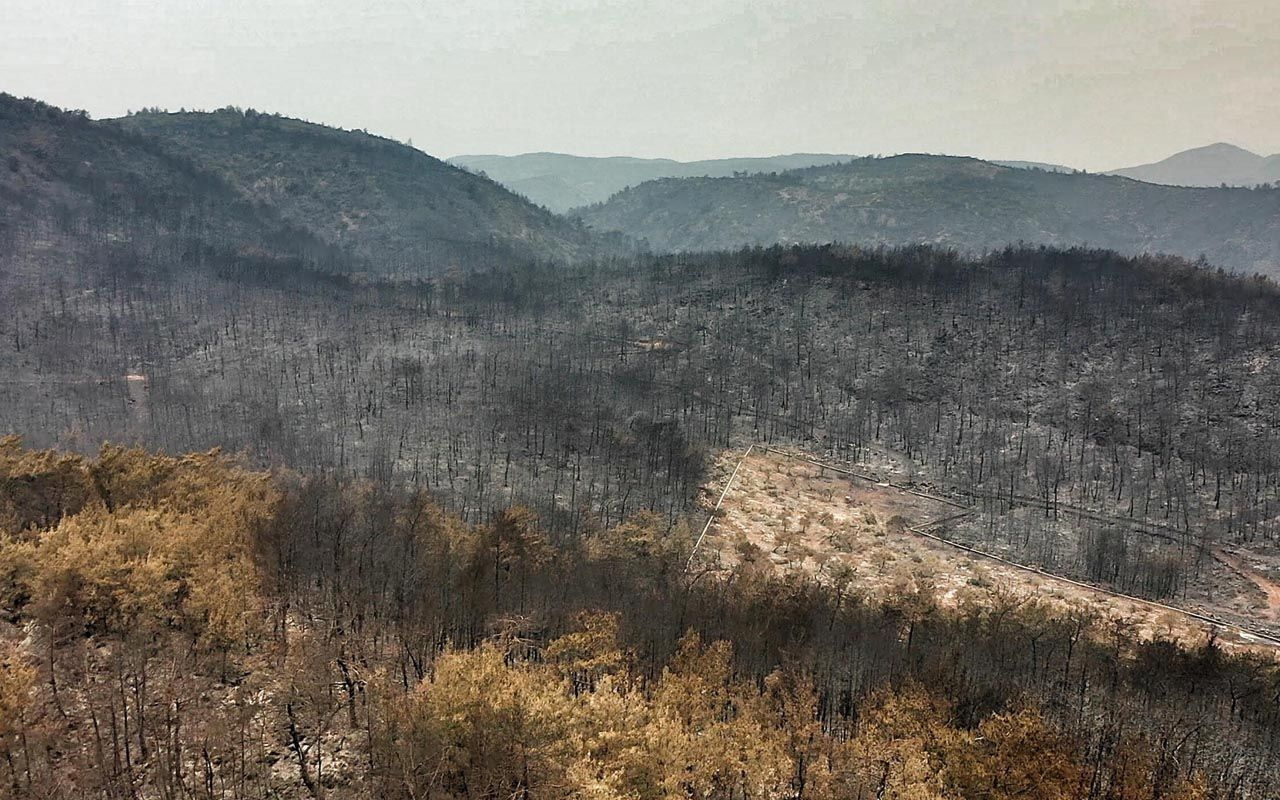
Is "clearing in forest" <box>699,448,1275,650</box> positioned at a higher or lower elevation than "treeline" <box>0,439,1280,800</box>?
lower

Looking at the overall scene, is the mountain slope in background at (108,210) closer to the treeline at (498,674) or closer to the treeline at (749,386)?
the treeline at (749,386)

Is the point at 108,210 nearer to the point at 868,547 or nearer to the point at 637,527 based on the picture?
the point at 637,527

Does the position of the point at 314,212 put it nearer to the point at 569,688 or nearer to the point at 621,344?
the point at 621,344

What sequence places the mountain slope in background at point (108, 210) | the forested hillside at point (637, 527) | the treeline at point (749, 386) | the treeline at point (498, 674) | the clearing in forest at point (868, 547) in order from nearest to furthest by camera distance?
the treeline at point (498, 674) < the forested hillside at point (637, 527) < the clearing in forest at point (868, 547) < the treeline at point (749, 386) < the mountain slope in background at point (108, 210)

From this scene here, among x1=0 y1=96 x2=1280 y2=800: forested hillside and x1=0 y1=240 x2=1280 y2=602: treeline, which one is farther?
x1=0 y1=240 x2=1280 y2=602: treeline

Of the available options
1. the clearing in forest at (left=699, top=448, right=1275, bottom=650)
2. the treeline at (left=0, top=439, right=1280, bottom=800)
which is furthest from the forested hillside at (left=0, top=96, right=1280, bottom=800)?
the clearing in forest at (left=699, top=448, right=1275, bottom=650)

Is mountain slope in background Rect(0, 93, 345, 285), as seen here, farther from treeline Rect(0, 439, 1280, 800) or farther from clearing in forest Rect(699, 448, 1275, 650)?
clearing in forest Rect(699, 448, 1275, 650)

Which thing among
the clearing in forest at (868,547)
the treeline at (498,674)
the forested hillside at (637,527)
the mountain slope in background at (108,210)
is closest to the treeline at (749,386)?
the forested hillside at (637,527)
